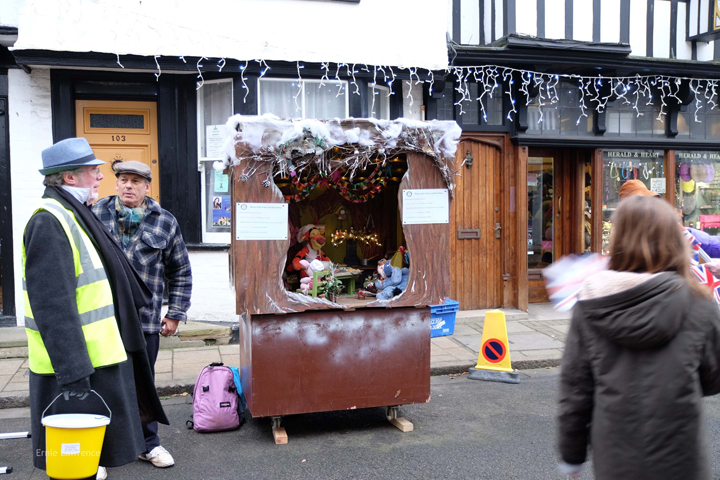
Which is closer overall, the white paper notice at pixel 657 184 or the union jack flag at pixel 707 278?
the union jack flag at pixel 707 278

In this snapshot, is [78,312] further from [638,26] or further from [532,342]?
[638,26]

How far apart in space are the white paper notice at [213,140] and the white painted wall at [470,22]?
12.2 feet

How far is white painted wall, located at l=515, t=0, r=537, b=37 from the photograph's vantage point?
27.1 ft

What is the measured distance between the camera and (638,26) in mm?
9016

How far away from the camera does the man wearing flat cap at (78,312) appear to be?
2.71 metres

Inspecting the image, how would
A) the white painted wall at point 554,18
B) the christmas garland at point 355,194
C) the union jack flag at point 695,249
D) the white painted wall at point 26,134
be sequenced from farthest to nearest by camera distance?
the white painted wall at point 554,18 < the white painted wall at point 26,134 < the christmas garland at point 355,194 < the union jack flag at point 695,249

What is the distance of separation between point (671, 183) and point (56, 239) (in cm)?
913

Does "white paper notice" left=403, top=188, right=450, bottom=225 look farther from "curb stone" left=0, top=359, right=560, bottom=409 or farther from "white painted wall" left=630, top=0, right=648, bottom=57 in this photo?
"white painted wall" left=630, top=0, right=648, bottom=57

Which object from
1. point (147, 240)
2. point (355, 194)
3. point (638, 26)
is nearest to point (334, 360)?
point (147, 240)

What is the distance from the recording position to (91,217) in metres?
3.02

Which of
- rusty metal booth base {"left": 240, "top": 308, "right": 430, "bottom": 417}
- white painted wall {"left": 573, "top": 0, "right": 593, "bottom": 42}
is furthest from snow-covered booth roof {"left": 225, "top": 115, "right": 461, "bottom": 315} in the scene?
white painted wall {"left": 573, "top": 0, "right": 593, "bottom": 42}

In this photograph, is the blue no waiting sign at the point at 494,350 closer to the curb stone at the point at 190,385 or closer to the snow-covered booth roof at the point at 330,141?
the curb stone at the point at 190,385

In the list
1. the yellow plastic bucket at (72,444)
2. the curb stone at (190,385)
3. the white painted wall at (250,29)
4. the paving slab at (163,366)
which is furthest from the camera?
the white painted wall at (250,29)

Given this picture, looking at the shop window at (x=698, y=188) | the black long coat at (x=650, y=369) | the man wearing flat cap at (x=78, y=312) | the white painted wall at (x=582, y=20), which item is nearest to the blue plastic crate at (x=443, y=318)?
the white painted wall at (x=582, y=20)
